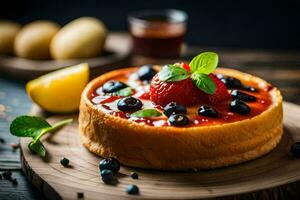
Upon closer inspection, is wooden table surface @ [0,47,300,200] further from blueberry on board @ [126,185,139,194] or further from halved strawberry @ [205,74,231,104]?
halved strawberry @ [205,74,231,104]

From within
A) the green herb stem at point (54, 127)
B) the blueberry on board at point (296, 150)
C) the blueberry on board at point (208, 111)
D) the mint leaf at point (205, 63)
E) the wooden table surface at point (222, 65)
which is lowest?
the wooden table surface at point (222, 65)

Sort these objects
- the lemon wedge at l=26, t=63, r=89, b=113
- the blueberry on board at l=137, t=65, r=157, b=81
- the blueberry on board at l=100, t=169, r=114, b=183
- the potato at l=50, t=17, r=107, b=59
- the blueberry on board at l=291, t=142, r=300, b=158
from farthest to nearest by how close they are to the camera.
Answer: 1. the potato at l=50, t=17, r=107, b=59
2. the lemon wedge at l=26, t=63, r=89, b=113
3. the blueberry on board at l=137, t=65, r=157, b=81
4. the blueberry on board at l=291, t=142, r=300, b=158
5. the blueberry on board at l=100, t=169, r=114, b=183

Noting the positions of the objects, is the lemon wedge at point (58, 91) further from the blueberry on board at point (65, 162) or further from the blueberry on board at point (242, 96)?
the blueberry on board at point (242, 96)

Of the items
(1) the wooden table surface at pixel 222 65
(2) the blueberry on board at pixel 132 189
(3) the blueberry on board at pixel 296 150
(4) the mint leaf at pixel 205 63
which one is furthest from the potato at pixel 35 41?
(3) the blueberry on board at pixel 296 150

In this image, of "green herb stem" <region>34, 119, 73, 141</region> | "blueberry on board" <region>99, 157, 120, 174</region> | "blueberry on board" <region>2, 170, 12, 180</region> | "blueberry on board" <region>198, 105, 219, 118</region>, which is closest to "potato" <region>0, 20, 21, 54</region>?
"green herb stem" <region>34, 119, 73, 141</region>

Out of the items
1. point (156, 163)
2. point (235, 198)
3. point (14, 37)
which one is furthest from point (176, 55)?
point (235, 198)
